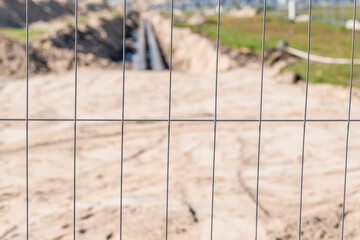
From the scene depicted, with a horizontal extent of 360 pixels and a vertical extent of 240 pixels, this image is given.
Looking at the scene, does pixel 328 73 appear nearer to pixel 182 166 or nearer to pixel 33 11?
pixel 182 166

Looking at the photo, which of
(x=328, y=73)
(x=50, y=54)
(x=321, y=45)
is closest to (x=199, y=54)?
(x=321, y=45)

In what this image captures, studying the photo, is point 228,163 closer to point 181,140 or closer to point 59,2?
point 181,140

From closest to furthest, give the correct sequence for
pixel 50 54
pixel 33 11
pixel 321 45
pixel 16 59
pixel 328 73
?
pixel 328 73, pixel 16 59, pixel 50 54, pixel 321 45, pixel 33 11

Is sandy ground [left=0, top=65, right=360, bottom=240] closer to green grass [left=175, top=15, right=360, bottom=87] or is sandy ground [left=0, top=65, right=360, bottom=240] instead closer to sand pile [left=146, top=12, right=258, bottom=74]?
green grass [left=175, top=15, right=360, bottom=87]

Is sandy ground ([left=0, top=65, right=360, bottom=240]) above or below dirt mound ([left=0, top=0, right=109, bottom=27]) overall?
below

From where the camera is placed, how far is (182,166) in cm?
1068

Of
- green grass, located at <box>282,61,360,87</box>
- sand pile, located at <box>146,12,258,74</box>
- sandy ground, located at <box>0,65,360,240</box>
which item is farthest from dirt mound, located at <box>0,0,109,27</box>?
green grass, located at <box>282,61,360,87</box>

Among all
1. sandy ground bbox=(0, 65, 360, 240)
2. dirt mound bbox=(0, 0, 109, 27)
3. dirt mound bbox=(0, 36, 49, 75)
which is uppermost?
dirt mound bbox=(0, 0, 109, 27)

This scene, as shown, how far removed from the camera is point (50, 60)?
2402 centimetres

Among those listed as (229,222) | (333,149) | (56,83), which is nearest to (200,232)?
(229,222)

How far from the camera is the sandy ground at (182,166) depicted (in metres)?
7.57

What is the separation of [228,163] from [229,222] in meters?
3.12

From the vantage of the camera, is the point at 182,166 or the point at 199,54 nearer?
the point at 182,166

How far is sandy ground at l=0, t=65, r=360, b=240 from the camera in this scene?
7.57 meters
